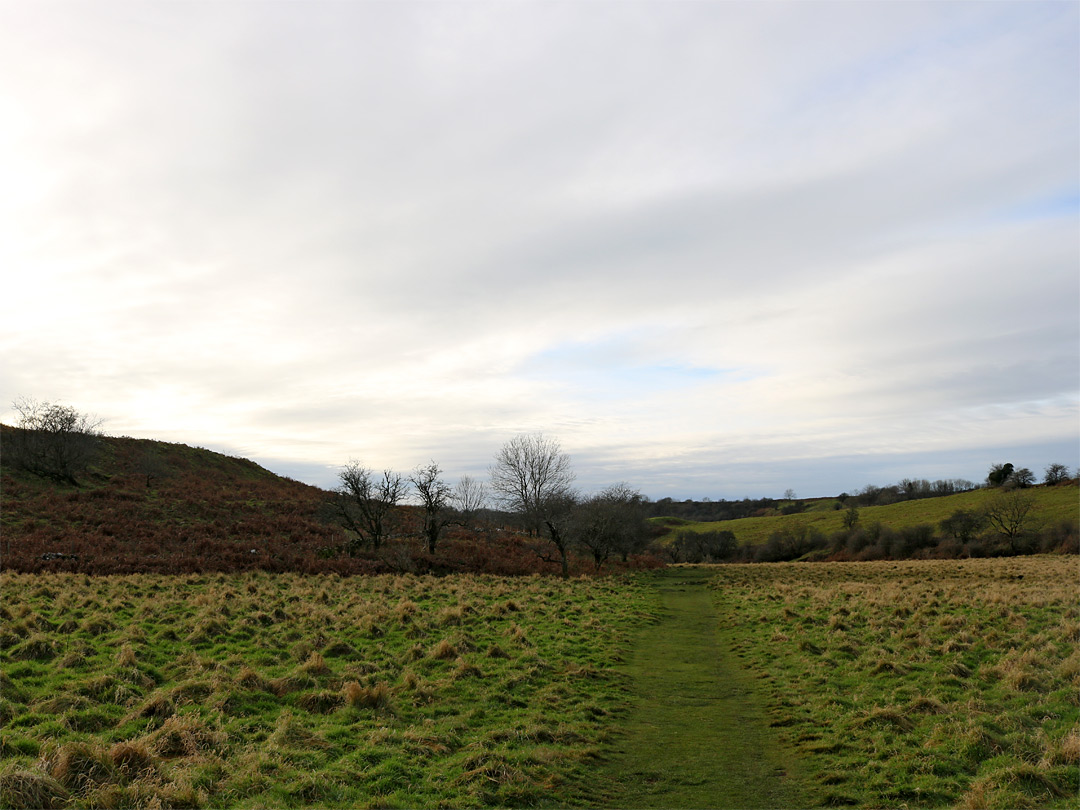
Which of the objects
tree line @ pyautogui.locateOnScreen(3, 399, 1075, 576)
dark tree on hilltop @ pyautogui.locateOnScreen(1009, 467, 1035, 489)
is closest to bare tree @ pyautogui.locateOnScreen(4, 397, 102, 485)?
tree line @ pyautogui.locateOnScreen(3, 399, 1075, 576)

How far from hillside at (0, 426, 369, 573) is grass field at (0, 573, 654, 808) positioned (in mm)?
11717

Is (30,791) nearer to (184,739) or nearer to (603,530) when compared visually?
(184,739)

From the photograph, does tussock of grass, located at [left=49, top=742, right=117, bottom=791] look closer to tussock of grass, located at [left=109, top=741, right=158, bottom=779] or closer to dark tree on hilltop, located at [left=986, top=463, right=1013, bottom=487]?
tussock of grass, located at [left=109, top=741, right=158, bottom=779]

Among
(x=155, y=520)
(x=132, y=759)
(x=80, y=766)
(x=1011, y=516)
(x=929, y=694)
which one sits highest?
(x=155, y=520)

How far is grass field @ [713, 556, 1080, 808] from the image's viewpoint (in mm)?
8203

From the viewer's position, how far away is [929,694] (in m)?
11.8

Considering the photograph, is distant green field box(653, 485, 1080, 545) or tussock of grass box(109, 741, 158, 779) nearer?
tussock of grass box(109, 741, 158, 779)

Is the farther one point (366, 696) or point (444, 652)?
point (444, 652)

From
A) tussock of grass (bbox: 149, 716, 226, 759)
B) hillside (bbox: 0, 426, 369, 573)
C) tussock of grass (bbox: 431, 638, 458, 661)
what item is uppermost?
hillside (bbox: 0, 426, 369, 573)

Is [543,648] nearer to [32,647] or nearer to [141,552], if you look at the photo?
[32,647]

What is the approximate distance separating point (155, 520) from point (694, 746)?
43.7 m

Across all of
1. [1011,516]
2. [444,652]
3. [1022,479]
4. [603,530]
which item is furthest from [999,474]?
[444,652]

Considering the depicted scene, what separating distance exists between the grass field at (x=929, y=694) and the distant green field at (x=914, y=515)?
66802 millimetres

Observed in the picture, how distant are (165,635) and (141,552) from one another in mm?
22955
